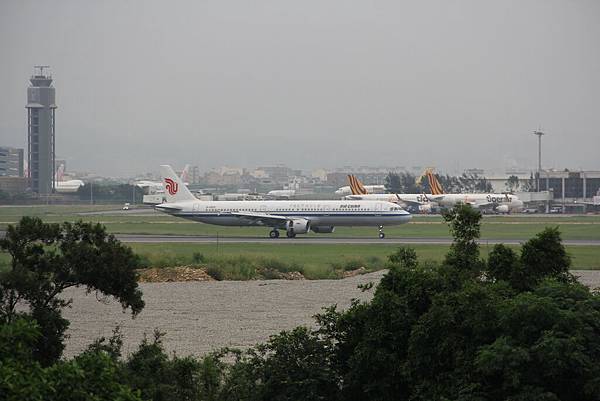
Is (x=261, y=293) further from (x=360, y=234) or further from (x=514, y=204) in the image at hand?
(x=514, y=204)

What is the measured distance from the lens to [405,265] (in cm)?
2545

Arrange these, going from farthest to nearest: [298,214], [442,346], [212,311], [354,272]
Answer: [298,214], [354,272], [212,311], [442,346]

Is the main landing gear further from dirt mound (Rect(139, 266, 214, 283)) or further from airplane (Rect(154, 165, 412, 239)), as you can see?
dirt mound (Rect(139, 266, 214, 283))

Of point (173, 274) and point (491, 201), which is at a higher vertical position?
point (491, 201)

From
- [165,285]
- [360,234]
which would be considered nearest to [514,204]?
[360,234]

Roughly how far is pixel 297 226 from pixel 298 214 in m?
2.15

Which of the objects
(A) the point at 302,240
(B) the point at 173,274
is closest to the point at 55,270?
(B) the point at 173,274

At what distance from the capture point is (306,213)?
82.6 metres

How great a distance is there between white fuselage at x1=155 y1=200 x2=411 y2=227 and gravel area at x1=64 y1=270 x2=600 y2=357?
28.6 metres

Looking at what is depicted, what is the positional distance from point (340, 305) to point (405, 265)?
52.2ft

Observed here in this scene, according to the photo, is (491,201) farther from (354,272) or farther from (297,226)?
(354,272)

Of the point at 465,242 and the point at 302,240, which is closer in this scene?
the point at 465,242

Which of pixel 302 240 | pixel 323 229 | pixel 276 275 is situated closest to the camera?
pixel 276 275

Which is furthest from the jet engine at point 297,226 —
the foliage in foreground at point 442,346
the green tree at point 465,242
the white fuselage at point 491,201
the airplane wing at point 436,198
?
the airplane wing at point 436,198
